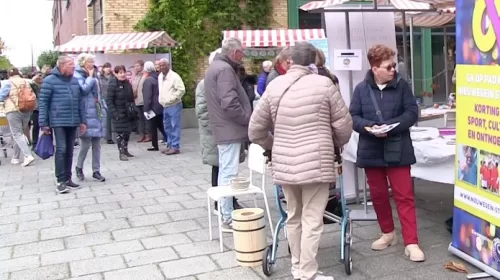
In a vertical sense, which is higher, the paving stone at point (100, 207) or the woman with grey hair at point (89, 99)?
the woman with grey hair at point (89, 99)

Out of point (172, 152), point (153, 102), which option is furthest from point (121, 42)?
point (172, 152)

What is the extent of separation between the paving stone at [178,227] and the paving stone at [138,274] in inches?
38.9

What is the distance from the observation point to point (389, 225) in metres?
4.61

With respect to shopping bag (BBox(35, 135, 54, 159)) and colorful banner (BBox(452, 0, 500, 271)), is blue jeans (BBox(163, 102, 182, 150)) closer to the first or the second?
shopping bag (BBox(35, 135, 54, 159))

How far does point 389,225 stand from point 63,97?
4.43 metres

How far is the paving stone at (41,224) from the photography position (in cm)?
580

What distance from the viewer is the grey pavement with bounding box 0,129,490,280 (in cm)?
429

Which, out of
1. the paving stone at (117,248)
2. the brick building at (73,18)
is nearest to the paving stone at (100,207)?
the paving stone at (117,248)

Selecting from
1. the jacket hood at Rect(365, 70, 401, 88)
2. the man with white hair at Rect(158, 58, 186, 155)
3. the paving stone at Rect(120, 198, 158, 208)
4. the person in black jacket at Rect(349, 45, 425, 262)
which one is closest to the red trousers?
the person in black jacket at Rect(349, 45, 425, 262)

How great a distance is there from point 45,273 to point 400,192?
283 centimetres

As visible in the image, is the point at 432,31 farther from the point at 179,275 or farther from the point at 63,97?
the point at 179,275

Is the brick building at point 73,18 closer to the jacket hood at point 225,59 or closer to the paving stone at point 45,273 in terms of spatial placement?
the jacket hood at point 225,59

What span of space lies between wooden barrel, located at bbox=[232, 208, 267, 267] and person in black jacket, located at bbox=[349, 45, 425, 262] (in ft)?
3.07

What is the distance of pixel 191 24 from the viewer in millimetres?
15211
